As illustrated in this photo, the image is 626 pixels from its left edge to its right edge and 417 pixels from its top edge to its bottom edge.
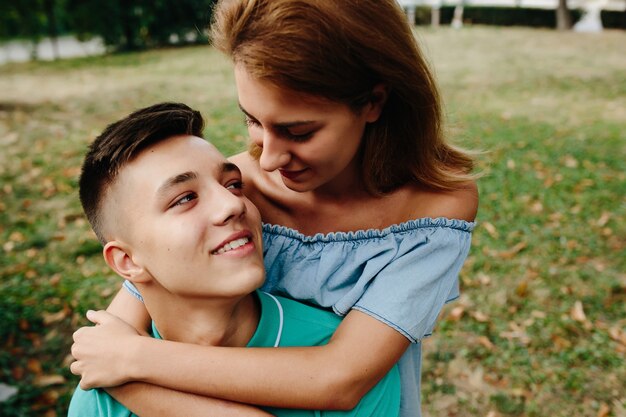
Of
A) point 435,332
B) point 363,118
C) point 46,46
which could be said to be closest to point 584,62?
point 435,332

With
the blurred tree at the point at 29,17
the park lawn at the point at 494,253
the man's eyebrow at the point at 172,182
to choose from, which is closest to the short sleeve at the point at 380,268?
the man's eyebrow at the point at 172,182

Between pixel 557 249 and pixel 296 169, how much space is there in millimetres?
4251

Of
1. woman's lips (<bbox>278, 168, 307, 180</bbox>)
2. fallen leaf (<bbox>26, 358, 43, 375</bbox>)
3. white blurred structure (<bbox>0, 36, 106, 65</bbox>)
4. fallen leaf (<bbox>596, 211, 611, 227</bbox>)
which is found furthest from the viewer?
white blurred structure (<bbox>0, 36, 106, 65</bbox>)

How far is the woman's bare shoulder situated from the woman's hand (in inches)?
43.0

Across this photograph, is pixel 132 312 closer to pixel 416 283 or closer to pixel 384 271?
pixel 384 271

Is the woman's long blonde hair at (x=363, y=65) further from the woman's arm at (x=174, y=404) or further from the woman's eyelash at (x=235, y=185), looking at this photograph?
the woman's arm at (x=174, y=404)

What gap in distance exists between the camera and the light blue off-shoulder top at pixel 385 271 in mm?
1900

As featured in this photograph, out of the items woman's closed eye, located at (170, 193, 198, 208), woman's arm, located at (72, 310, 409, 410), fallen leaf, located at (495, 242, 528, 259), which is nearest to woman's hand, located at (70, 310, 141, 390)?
woman's arm, located at (72, 310, 409, 410)

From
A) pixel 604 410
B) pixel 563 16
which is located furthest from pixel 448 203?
pixel 563 16

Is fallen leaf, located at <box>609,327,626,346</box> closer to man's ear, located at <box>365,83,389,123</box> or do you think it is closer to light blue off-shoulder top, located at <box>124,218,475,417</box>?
light blue off-shoulder top, located at <box>124,218,475,417</box>

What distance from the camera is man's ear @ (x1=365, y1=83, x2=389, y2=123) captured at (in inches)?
81.6

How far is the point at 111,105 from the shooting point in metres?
11.4

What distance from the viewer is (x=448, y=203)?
211 centimetres

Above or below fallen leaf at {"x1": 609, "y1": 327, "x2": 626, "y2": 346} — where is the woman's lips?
above
